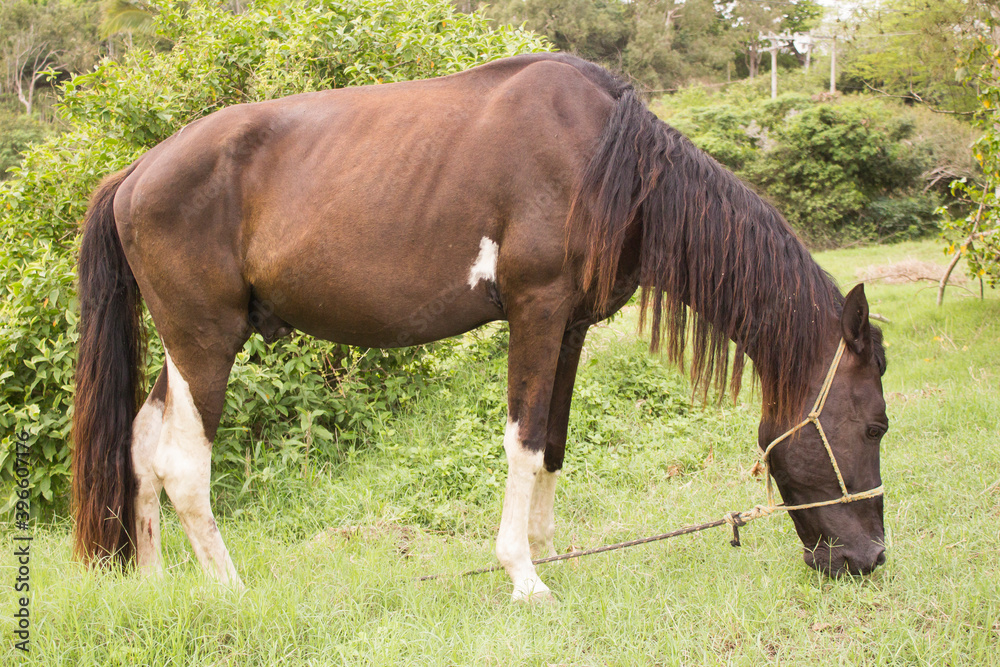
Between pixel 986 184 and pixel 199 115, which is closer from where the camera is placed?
pixel 199 115

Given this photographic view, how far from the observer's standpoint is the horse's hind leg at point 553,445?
124 inches

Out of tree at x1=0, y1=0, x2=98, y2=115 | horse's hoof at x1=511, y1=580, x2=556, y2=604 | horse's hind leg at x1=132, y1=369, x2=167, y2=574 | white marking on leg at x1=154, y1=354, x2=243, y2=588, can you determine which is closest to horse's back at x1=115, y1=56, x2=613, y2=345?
white marking on leg at x1=154, y1=354, x2=243, y2=588

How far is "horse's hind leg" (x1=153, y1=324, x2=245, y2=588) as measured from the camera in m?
2.90

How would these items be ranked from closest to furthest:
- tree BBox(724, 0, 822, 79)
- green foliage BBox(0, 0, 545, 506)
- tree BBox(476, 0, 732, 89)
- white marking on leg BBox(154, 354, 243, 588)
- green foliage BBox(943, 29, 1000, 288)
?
white marking on leg BBox(154, 354, 243, 588)
green foliage BBox(0, 0, 545, 506)
green foliage BBox(943, 29, 1000, 288)
tree BBox(476, 0, 732, 89)
tree BBox(724, 0, 822, 79)

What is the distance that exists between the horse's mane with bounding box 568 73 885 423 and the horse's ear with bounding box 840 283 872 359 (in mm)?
98

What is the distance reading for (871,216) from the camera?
70.2 feet

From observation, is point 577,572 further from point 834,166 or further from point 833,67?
point 833,67

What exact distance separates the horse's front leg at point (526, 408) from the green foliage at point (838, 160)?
20.2m

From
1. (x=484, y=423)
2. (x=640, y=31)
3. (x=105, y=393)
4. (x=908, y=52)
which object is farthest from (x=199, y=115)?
(x=640, y=31)

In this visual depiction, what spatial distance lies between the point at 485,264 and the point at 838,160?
21.9m

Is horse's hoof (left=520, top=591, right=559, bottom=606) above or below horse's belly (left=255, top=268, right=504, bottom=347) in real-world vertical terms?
below

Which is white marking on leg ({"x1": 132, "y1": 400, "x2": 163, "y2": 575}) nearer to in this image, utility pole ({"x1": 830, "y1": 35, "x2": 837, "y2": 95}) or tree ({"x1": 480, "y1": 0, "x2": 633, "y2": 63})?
tree ({"x1": 480, "y1": 0, "x2": 633, "y2": 63})

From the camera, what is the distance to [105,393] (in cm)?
308

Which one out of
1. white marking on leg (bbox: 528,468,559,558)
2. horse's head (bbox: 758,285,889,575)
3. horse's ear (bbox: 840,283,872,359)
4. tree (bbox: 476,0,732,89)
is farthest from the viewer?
tree (bbox: 476,0,732,89)
